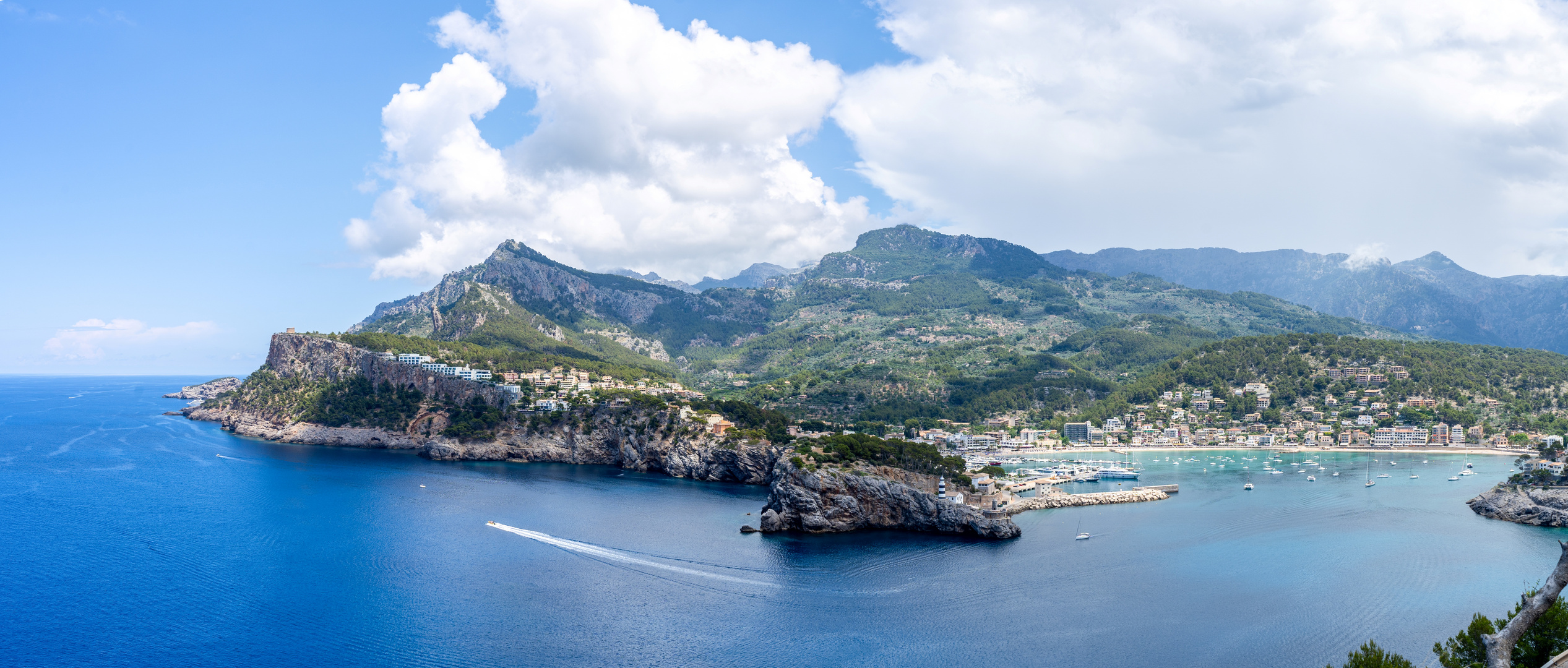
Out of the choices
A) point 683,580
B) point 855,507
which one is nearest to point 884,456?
point 855,507

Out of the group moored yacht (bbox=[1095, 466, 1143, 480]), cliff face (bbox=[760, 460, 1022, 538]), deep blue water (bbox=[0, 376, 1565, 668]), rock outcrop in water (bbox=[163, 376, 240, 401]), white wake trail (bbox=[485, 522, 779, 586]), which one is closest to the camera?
deep blue water (bbox=[0, 376, 1565, 668])

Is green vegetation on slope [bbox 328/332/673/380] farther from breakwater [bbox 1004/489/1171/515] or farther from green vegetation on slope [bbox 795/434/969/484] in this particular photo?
breakwater [bbox 1004/489/1171/515]

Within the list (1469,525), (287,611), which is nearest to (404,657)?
(287,611)

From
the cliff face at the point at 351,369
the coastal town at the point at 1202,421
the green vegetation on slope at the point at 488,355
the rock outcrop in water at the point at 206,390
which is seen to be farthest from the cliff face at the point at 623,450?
the rock outcrop in water at the point at 206,390

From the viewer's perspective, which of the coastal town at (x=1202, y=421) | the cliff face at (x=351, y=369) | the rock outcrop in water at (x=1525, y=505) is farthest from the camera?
the coastal town at (x=1202, y=421)

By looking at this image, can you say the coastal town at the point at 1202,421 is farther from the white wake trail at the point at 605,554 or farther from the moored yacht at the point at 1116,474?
the white wake trail at the point at 605,554

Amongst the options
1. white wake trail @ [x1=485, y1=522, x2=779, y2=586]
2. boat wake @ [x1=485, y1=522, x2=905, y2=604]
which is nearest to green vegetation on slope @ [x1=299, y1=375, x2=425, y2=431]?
white wake trail @ [x1=485, y1=522, x2=779, y2=586]
